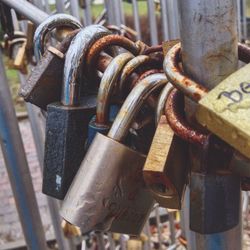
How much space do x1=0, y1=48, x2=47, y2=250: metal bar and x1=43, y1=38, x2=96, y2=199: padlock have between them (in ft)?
1.20

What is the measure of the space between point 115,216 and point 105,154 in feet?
0.24

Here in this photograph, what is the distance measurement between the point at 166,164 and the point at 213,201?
49mm

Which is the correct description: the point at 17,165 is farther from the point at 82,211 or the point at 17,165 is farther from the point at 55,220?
the point at 55,220

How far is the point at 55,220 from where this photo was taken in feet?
4.66

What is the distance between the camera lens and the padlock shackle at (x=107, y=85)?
1.40ft

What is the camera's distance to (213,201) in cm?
35

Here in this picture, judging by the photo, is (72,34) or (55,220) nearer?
(72,34)

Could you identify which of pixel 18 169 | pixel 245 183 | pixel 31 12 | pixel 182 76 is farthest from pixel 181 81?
pixel 18 169

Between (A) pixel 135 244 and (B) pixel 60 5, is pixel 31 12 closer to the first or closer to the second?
(B) pixel 60 5

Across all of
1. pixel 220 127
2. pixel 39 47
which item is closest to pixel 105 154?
pixel 220 127

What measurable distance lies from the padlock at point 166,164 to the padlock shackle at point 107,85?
0.06 metres

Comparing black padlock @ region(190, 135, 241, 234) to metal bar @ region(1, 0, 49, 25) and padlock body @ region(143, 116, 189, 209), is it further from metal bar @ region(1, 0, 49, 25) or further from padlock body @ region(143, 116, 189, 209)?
metal bar @ region(1, 0, 49, 25)

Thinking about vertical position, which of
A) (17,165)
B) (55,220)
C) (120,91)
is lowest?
(55,220)

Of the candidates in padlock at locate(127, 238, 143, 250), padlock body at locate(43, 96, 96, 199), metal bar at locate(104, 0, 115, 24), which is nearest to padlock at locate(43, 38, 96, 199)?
padlock body at locate(43, 96, 96, 199)
